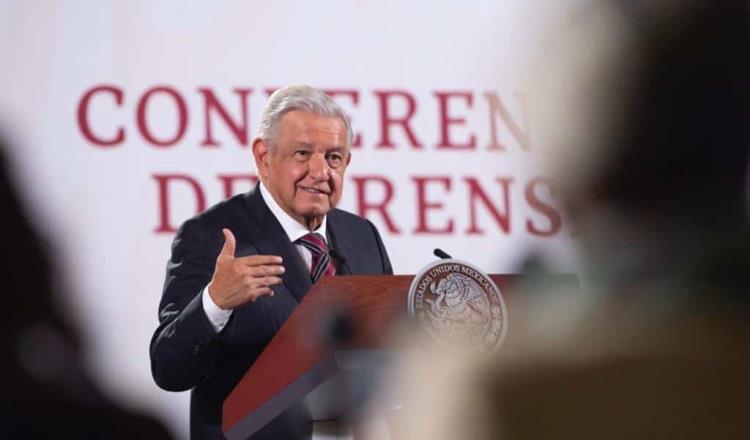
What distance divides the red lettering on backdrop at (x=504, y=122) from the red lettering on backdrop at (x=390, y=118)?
18cm

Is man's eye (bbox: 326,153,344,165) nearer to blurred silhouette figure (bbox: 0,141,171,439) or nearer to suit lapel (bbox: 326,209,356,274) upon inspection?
suit lapel (bbox: 326,209,356,274)

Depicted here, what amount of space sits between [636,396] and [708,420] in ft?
0.24

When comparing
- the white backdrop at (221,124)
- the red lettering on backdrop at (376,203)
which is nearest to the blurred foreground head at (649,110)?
the white backdrop at (221,124)

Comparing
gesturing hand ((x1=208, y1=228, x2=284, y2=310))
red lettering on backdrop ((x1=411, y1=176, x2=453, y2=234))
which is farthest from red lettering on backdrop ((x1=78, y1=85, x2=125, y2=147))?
gesturing hand ((x1=208, y1=228, x2=284, y2=310))

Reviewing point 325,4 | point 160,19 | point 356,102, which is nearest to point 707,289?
point 356,102

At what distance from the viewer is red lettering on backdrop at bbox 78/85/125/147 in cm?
296

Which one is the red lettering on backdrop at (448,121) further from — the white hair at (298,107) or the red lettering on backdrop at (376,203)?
the white hair at (298,107)

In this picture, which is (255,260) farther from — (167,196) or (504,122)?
(504,122)

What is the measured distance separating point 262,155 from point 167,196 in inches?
17.1

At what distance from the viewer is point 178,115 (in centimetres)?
302

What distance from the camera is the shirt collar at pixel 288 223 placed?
8.13 feet

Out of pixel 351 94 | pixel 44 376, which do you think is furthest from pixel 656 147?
pixel 44 376

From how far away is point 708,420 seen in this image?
1222mm

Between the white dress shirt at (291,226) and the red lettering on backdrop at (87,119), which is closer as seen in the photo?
the white dress shirt at (291,226)
